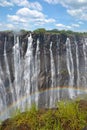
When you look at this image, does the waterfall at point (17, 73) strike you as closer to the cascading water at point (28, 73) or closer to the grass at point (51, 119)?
the cascading water at point (28, 73)

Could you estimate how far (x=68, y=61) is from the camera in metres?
44.8

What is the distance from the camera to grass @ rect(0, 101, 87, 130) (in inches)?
208

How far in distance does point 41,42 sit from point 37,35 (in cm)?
142

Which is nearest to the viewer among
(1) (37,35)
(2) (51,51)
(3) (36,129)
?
(3) (36,129)

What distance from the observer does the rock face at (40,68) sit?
3939 cm

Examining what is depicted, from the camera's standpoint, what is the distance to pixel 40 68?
138 feet

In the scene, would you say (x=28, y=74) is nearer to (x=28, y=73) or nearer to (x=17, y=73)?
(x=28, y=73)

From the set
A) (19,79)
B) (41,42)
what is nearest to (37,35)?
(41,42)

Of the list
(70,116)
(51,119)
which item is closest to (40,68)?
(51,119)

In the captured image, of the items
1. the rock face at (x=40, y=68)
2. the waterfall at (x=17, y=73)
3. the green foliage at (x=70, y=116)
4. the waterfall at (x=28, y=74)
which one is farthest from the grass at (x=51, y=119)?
the waterfall at (x=28, y=74)

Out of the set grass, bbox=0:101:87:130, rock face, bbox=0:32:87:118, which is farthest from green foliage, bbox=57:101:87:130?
rock face, bbox=0:32:87:118

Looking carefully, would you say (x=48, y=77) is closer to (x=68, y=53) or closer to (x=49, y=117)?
(x=68, y=53)

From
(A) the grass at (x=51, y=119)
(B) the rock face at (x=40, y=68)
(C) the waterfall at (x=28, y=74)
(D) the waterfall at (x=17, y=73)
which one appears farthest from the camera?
(C) the waterfall at (x=28, y=74)

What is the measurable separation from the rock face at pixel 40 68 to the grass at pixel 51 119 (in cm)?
3113
